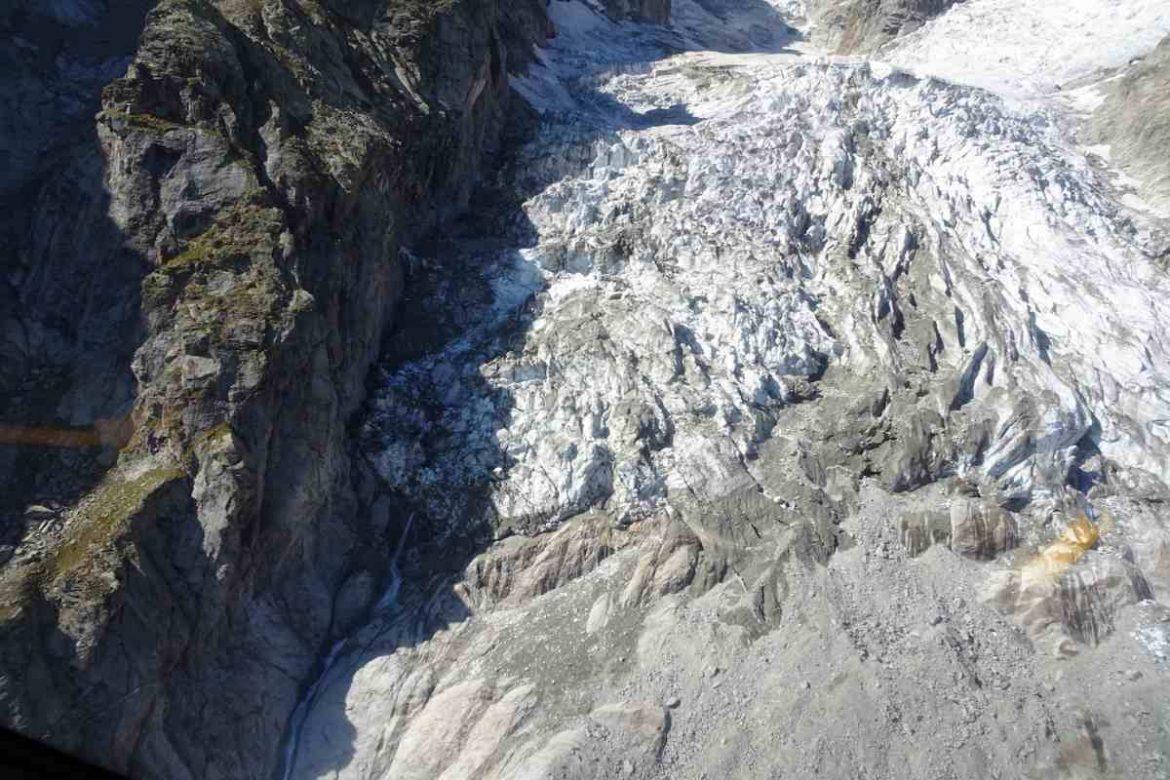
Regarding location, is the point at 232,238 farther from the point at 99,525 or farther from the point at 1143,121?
the point at 1143,121

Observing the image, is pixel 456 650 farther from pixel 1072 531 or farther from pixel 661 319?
pixel 1072 531

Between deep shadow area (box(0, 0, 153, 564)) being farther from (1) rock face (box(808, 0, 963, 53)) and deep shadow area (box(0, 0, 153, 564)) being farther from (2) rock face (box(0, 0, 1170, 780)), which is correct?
(1) rock face (box(808, 0, 963, 53))

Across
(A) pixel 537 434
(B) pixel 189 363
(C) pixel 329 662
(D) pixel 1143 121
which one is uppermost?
(D) pixel 1143 121

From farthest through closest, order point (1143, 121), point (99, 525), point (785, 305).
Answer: point (1143, 121), point (785, 305), point (99, 525)

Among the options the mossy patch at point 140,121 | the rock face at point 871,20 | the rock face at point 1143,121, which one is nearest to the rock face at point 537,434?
the mossy patch at point 140,121

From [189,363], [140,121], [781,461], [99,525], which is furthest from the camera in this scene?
[781,461]

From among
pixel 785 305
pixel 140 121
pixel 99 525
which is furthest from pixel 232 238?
pixel 785 305
